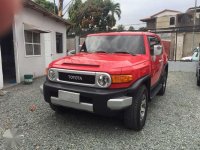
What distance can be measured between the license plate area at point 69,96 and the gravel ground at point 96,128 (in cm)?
66

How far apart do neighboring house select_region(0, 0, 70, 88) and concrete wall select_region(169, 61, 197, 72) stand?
311 inches

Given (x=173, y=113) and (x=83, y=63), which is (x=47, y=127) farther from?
(x=173, y=113)

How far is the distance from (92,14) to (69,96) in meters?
25.5

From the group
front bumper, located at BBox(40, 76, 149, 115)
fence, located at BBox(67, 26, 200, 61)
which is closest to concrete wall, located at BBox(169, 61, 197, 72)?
fence, located at BBox(67, 26, 200, 61)

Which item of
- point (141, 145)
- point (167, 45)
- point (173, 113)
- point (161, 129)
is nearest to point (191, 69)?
point (167, 45)

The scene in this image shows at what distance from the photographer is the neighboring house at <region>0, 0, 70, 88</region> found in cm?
757

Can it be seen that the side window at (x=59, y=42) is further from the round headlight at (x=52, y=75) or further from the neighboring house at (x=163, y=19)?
the neighboring house at (x=163, y=19)

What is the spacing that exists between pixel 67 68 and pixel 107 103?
1.00 meters

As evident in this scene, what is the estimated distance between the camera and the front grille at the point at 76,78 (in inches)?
119

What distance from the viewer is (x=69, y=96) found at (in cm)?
305

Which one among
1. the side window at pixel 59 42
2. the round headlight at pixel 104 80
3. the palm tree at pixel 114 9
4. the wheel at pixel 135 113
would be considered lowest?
the wheel at pixel 135 113

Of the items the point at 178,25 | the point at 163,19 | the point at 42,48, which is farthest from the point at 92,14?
the point at 42,48

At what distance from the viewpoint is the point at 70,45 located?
17750mm

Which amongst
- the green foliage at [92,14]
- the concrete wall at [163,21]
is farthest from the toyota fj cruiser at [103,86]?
the concrete wall at [163,21]
